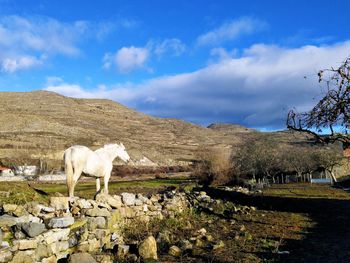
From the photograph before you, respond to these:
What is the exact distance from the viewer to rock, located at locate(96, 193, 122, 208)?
41.6 feet

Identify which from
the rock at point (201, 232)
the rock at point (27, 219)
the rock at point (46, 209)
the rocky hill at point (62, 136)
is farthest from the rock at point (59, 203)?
the rocky hill at point (62, 136)

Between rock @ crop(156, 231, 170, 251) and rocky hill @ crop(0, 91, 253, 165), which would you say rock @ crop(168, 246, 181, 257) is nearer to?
rock @ crop(156, 231, 170, 251)

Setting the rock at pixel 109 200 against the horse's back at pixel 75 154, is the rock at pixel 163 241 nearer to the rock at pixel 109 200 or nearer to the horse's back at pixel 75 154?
the rock at pixel 109 200

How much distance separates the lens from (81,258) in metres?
9.41

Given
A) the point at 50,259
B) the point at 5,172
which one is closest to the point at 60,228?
the point at 50,259

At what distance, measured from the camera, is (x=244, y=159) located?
70438mm

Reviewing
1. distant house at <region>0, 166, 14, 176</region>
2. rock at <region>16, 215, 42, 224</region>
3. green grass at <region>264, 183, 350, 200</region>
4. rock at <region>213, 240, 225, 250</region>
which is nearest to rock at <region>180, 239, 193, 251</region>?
rock at <region>213, 240, 225, 250</region>

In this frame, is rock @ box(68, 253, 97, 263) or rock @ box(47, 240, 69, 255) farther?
rock @ box(47, 240, 69, 255)

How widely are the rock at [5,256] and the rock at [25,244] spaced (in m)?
0.32

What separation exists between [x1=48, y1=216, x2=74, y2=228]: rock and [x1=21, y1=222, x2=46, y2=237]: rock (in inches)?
19.1

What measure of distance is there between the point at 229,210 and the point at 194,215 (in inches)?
115

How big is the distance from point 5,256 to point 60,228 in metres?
1.82

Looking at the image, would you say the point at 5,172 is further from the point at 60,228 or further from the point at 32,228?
the point at 32,228

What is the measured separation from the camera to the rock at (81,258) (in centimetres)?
927
